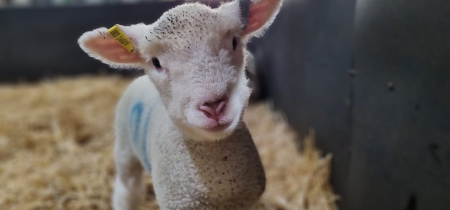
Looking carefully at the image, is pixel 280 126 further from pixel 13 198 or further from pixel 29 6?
pixel 29 6

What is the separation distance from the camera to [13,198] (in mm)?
1460

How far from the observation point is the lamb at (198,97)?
69 cm

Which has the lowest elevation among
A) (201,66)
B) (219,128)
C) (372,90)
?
(372,90)

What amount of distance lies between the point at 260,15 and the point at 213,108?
23 cm

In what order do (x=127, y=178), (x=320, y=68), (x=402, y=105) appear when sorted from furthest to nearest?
(x=320, y=68)
(x=127, y=178)
(x=402, y=105)

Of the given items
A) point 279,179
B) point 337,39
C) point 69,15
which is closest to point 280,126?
point 279,179

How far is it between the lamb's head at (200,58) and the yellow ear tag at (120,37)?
0.01m

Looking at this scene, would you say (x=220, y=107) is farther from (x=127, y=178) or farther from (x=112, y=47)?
(x=127, y=178)

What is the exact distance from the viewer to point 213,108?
0.67 meters

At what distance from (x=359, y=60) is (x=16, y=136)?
1.81 m

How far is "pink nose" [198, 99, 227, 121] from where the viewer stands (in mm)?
670

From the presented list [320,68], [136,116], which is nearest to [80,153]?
[136,116]

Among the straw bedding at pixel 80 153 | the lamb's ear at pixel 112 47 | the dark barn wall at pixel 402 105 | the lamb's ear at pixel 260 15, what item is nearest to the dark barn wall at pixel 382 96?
the dark barn wall at pixel 402 105

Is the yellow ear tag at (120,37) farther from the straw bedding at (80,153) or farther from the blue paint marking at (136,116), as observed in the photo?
the straw bedding at (80,153)
